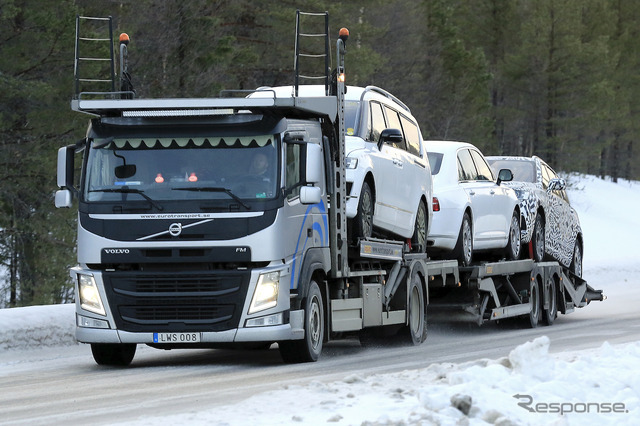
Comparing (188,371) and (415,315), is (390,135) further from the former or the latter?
(188,371)

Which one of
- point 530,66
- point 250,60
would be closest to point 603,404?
point 250,60

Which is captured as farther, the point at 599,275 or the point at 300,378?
the point at 599,275

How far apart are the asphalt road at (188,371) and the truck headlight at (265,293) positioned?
64cm

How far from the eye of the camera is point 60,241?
89.0 feet

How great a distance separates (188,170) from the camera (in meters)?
11.1

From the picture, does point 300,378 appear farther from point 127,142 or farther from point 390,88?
point 390,88

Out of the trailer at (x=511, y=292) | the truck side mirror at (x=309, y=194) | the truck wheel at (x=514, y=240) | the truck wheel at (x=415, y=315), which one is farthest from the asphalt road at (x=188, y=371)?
the truck side mirror at (x=309, y=194)

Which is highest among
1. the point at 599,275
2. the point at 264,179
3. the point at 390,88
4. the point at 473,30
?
the point at 473,30

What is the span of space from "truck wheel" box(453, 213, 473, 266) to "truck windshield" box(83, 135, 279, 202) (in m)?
5.68

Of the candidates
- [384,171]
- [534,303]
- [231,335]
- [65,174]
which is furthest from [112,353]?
[534,303]

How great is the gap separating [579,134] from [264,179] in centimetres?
6167

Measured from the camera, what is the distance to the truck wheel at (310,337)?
11.6 m

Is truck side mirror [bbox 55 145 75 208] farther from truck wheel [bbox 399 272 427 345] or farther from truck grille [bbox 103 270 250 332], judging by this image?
truck wheel [bbox 399 272 427 345]

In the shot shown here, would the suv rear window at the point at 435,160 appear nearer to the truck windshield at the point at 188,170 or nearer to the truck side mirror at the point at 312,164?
the truck side mirror at the point at 312,164
